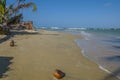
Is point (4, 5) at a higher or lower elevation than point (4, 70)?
higher

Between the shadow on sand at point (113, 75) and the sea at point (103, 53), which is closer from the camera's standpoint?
the shadow on sand at point (113, 75)

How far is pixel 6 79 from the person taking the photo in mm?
6059

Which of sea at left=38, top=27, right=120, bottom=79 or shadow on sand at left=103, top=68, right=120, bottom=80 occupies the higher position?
shadow on sand at left=103, top=68, right=120, bottom=80

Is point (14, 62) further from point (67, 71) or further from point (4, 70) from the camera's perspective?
point (67, 71)

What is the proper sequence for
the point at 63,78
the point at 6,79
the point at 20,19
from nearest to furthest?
the point at 6,79, the point at 63,78, the point at 20,19

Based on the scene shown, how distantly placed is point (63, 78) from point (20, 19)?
26494 mm

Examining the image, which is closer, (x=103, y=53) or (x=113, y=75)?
(x=113, y=75)

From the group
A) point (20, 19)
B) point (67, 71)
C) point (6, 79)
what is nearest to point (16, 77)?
point (6, 79)

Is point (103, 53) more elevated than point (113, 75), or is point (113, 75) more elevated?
point (113, 75)

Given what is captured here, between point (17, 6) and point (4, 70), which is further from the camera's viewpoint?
A: point (17, 6)

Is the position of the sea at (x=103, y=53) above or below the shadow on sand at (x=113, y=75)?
below

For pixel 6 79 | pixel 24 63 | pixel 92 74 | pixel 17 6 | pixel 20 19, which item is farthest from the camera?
pixel 20 19

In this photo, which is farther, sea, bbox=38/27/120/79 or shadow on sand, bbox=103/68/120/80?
sea, bbox=38/27/120/79

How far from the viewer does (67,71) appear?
24.4 ft
